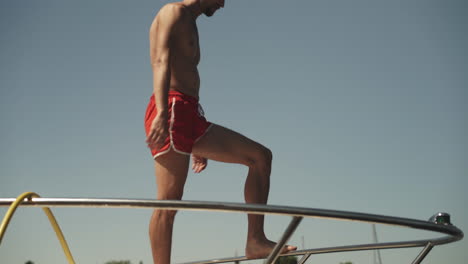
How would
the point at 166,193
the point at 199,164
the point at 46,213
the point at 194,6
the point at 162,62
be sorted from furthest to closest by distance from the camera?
the point at 199,164, the point at 194,6, the point at 162,62, the point at 166,193, the point at 46,213

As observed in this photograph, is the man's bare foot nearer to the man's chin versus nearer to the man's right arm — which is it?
the man's right arm

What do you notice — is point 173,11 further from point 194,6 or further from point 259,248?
point 259,248

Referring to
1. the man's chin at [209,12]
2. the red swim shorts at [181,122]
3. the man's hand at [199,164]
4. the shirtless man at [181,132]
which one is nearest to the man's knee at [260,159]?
the shirtless man at [181,132]

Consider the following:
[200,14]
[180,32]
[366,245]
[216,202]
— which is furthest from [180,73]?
[366,245]

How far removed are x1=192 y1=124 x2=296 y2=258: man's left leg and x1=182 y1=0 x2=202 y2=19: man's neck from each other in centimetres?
82

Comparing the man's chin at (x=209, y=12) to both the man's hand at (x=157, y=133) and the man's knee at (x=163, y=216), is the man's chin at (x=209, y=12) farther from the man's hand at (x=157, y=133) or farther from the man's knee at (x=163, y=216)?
the man's knee at (x=163, y=216)

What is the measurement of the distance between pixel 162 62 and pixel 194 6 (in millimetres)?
641

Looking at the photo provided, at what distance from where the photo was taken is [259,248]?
11.9 feet

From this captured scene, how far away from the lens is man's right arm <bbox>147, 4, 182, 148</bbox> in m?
3.30

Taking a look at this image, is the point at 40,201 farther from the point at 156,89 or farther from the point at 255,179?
the point at 255,179

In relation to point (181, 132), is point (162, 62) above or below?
above

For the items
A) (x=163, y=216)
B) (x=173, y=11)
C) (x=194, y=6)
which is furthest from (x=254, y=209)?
(x=194, y=6)

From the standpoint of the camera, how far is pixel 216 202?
2457 mm

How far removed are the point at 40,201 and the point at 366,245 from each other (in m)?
2.41
